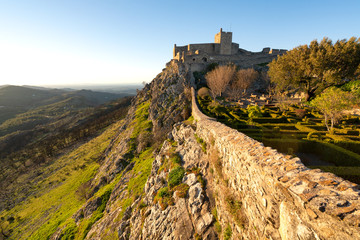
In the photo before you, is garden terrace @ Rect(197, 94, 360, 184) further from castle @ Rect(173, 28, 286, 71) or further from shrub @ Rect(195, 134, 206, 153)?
castle @ Rect(173, 28, 286, 71)

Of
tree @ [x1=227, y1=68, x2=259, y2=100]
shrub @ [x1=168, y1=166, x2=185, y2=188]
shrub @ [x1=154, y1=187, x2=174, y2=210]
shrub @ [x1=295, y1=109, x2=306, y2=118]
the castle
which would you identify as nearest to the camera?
shrub @ [x1=154, y1=187, x2=174, y2=210]

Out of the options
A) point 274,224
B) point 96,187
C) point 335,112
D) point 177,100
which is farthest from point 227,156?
point 96,187

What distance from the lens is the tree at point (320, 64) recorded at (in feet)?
89.7

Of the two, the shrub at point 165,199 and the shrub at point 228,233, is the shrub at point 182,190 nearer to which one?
the shrub at point 165,199

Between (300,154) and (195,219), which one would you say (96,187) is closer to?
(195,219)

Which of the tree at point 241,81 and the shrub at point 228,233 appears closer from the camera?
the shrub at point 228,233

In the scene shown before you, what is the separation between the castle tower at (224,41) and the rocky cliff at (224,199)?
60685 mm

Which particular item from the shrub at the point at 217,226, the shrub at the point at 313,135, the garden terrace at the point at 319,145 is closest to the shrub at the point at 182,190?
the shrub at the point at 217,226

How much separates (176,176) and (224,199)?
6.60 meters

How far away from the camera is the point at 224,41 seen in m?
65.9

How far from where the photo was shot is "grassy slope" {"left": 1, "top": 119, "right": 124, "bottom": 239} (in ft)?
102

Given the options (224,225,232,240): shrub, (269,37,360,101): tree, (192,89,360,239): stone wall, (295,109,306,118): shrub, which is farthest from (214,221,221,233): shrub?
(269,37,360,101): tree

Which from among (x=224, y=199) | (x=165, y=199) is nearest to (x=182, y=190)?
(x=165, y=199)

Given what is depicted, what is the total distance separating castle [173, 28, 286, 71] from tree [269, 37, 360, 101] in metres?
32.3
